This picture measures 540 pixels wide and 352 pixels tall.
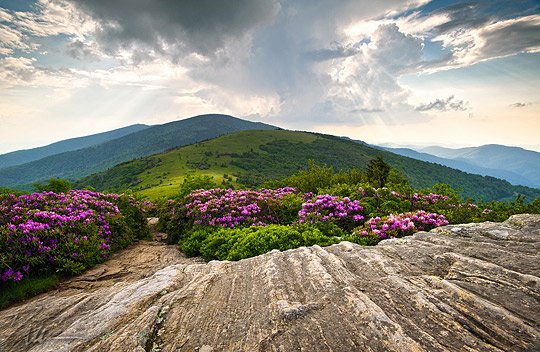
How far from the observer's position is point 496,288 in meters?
4.34

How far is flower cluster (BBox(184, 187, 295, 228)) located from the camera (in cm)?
1195

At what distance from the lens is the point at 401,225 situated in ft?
30.8

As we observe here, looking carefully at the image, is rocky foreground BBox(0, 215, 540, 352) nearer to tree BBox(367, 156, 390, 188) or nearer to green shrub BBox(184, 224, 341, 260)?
green shrub BBox(184, 224, 341, 260)

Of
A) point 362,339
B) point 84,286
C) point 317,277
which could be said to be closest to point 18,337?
point 84,286

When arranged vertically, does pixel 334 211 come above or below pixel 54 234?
below

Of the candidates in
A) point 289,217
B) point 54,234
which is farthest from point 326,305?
point 289,217

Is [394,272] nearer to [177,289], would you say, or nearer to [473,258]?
[473,258]

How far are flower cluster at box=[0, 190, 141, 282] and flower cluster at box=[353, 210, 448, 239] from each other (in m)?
8.92

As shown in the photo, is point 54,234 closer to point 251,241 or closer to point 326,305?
point 251,241

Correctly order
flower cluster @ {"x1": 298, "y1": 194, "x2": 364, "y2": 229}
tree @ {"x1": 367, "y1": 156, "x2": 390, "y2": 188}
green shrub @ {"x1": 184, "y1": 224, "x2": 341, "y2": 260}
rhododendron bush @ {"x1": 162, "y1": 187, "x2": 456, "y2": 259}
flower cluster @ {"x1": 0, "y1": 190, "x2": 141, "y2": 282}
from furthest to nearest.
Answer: tree @ {"x1": 367, "y1": 156, "x2": 390, "y2": 188}, flower cluster @ {"x1": 298, "y1": 194, "x2": 364, "y2": 229}, rhododendron bush @ {"x1": 162, "y1": 187, "x2": 456, "y2": 259}, green shrub @ {"x1": 184, "y1": 224, "x2": 341, "y2": 260}, flower cluster @ {"x1": 0, "y1": 190, "x2": 141, "y2": 282}

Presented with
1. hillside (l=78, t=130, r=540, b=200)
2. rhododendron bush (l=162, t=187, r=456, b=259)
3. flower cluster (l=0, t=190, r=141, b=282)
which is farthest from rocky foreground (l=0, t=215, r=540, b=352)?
hillside (l=78, t=130, r=540, b=200)

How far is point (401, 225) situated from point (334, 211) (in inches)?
117

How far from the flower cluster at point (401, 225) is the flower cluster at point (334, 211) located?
4.86 feet

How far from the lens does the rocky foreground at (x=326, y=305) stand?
369 centimetres
